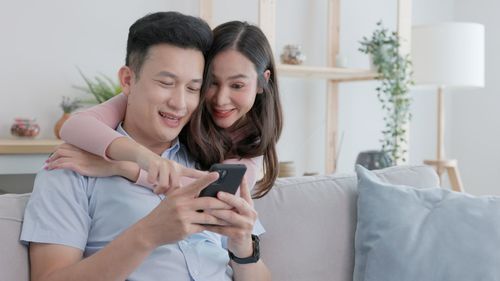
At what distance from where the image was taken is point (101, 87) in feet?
10.0

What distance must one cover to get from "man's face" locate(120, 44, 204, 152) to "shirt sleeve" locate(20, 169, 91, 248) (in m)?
0.19

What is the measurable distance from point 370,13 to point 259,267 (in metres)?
3.17

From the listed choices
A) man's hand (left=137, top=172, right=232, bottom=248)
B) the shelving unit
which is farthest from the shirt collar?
the shelving unit

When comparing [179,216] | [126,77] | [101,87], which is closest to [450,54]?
[101,87]

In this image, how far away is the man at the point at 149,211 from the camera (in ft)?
3.76

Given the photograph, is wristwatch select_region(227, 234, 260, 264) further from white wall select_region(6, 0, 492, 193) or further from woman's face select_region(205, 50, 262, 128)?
white wall select_region(6, 0, 492, 193)

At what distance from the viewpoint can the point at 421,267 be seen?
5.05 ft

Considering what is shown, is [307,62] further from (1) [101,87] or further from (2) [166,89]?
(2) [166,89]

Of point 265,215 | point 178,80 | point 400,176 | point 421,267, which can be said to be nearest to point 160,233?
point 178,80

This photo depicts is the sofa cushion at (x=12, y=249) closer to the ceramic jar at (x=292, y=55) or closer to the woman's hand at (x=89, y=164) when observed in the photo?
the woman's hand at (x=89, y=164)

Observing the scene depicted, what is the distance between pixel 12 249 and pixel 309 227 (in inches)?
29.1

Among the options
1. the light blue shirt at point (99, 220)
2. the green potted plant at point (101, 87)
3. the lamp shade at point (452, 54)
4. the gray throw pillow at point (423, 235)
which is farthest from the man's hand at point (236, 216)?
the lamp shade at point (452, 54)

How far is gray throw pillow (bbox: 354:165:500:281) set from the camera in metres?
1.52

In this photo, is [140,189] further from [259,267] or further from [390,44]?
[390,44]
